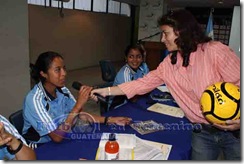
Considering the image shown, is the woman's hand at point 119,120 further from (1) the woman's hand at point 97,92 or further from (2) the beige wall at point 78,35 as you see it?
(2) the beige wall at point 78,35

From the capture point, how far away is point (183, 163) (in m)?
0.69

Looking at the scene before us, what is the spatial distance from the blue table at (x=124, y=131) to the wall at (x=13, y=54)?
133cm

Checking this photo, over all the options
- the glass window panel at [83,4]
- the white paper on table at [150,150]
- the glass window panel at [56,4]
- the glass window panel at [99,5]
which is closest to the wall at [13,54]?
the white paper on table at [150,150]

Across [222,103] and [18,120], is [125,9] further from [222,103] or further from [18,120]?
[222,103]

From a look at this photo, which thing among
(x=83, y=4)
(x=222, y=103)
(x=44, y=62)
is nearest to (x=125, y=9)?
(x=83, y=4)

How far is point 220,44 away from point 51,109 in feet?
2.82

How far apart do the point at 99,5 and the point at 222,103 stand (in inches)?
238

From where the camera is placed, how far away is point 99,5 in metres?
6.37

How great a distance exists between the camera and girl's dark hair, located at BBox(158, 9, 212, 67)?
3.19ft

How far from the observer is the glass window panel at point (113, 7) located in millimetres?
6678

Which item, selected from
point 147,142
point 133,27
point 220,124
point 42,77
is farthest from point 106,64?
point 133,27

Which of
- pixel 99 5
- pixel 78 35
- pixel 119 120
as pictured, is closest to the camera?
pixel 119 120

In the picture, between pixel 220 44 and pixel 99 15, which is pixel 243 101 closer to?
pixel 220 44

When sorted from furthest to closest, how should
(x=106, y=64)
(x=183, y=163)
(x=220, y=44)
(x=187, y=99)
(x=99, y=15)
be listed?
(x=99, y=15)
(x=106, y=64)
(x=187, y=99)
(x=220, y=44)
(x=183, y=163)
